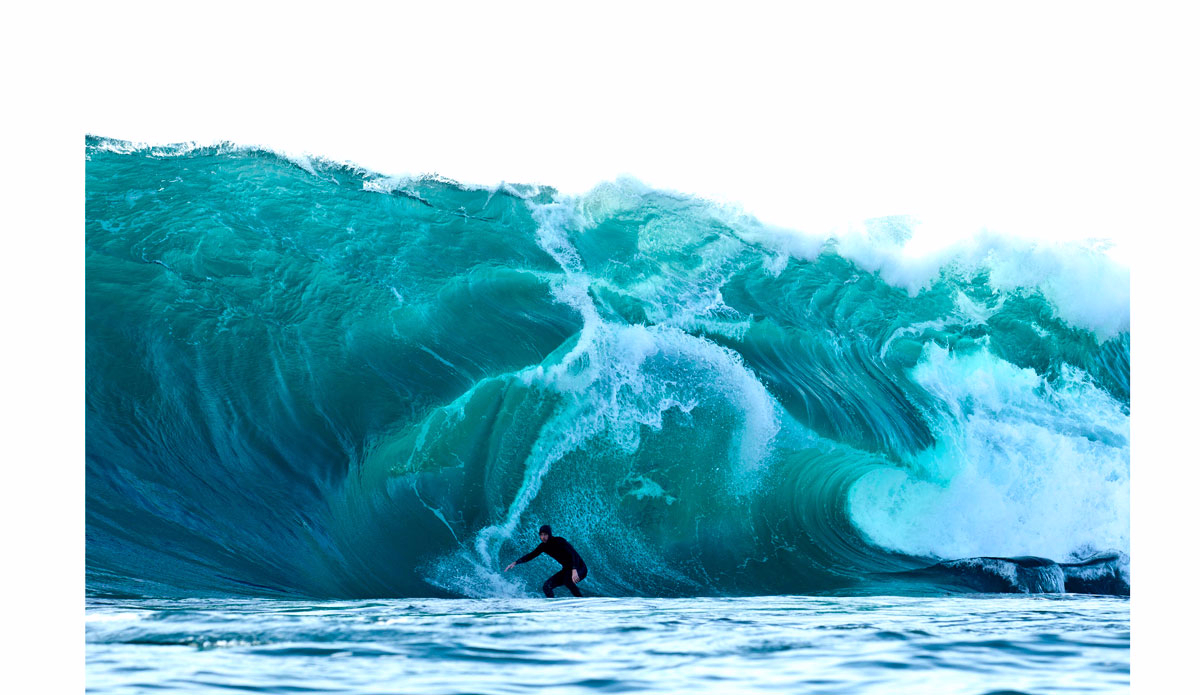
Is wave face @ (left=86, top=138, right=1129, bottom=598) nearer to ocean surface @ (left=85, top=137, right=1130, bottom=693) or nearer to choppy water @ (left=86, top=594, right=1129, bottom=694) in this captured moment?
ocean surface @ (left=85, top=137, right=1130, bottom=693)

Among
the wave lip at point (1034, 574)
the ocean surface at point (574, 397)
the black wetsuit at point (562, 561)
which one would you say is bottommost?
the wave lip at point (1034, 574)

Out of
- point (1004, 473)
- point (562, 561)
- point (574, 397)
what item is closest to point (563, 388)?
point (574, 397)

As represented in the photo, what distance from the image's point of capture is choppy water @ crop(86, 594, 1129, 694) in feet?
12.9

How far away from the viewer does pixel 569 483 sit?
29.0ft

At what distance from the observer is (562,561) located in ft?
26.2

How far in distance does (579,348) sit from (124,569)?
4.22m

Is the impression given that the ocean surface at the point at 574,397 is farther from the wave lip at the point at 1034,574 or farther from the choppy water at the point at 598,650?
the choppy water at the point at 598,650

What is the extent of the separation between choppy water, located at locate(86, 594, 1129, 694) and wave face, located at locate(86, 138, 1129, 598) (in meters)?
1.96

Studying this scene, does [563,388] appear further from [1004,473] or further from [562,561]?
[1004,473]

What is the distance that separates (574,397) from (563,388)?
0.13 metres

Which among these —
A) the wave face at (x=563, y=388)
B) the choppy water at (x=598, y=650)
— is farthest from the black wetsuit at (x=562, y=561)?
the choppy water at (x=598, y=650)

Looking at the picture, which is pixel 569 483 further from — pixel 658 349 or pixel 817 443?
pixel 817 443

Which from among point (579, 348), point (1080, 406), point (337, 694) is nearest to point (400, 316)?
point (579, 348)

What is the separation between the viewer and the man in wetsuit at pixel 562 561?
7871 millimetres
